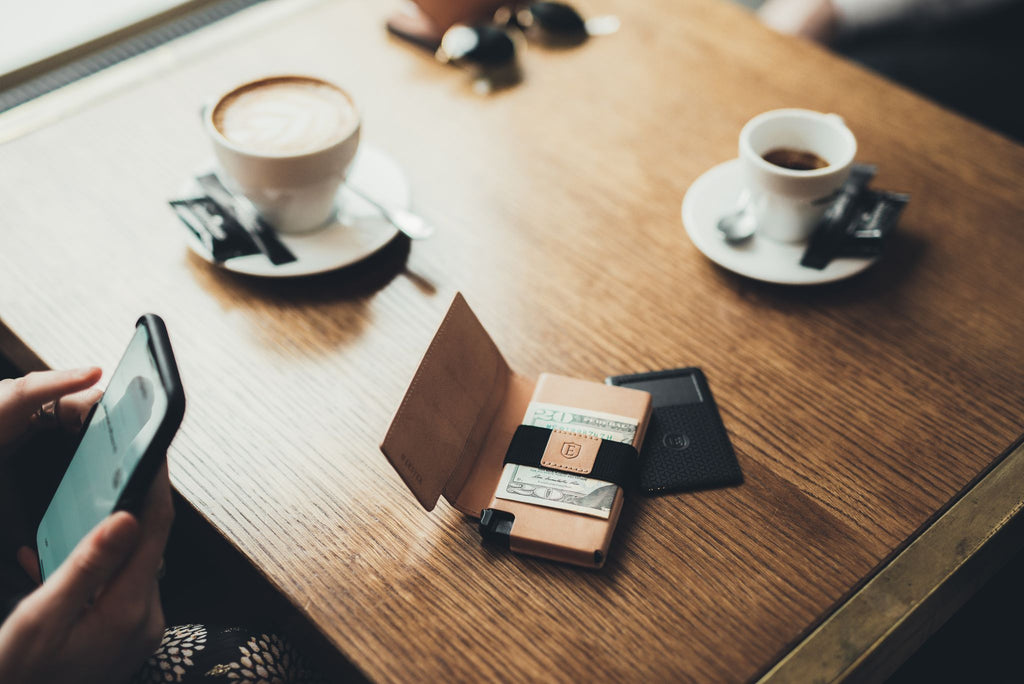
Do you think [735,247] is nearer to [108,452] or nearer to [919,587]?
[919,587]

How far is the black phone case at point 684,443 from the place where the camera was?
691 mm

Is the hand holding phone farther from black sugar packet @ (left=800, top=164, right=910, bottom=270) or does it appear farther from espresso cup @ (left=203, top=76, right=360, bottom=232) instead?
black sugar packet @ (left=800, top=164, right=910, bottom=270)

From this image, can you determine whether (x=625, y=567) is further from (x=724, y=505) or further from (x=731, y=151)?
(x=731, y=151)

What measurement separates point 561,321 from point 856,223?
13.9 inches

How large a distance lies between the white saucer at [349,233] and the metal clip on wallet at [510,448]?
0.80 ft

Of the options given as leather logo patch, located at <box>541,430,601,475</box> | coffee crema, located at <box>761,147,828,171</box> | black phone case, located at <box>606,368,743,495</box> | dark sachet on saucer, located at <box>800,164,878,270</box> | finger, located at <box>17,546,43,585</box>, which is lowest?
finger, located at <box>17,546,43,585</box>

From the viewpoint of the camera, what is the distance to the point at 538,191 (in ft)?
3.16

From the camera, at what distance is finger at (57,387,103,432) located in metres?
0.72

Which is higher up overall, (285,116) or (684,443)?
(285,116)

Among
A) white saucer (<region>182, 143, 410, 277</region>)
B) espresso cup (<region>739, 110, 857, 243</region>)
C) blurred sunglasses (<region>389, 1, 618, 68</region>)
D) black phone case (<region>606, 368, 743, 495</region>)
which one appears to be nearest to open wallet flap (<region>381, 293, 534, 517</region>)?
black phone case (<region>606, 368, 743, 495</region>)

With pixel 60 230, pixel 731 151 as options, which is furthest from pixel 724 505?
pixel 60 230

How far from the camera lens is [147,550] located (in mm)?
589

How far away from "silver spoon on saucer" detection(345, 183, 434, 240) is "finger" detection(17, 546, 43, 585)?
49cm

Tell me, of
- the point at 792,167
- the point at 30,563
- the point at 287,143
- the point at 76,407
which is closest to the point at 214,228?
the point at 287,143
